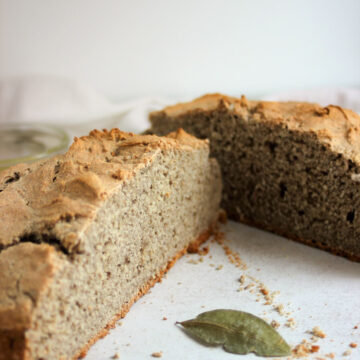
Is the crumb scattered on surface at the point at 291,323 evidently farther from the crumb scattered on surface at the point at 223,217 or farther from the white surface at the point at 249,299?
the crumb scattered on surface at the point at 223,217

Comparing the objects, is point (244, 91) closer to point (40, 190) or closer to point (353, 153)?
point (353, 153)

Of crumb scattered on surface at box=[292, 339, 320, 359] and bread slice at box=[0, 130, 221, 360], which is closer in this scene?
bread slice at box=[0, 130, 221, 360]

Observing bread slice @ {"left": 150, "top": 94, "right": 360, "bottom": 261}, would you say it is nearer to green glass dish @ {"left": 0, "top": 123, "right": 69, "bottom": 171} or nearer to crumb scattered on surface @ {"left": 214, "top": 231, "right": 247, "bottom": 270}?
crumb scattered on surface @ {"left": 214, "top": 231, "right": 247, "bottom": 270}

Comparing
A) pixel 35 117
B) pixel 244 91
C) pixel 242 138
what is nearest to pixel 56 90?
pixel 35 117

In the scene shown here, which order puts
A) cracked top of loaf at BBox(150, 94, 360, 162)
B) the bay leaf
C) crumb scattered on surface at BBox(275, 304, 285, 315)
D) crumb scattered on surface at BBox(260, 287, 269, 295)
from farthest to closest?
cracked top of loaf at BBox(150, 94, 360, 162)
crumb scattered on surface at BBox(260, 287, 269, 295)
crumb scattered on surface at BBox(275, 304, 285, 315)
the bay leaf

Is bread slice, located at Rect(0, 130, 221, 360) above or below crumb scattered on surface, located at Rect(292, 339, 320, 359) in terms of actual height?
above

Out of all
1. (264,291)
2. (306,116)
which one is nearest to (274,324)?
(264,291)

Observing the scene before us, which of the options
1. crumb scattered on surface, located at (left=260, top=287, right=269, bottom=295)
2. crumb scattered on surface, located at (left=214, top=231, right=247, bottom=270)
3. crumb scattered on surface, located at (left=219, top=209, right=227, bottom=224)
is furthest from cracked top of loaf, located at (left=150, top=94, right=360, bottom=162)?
crumb scattered on surface, located at (left=260, top=287, right=269, bottom=295)
